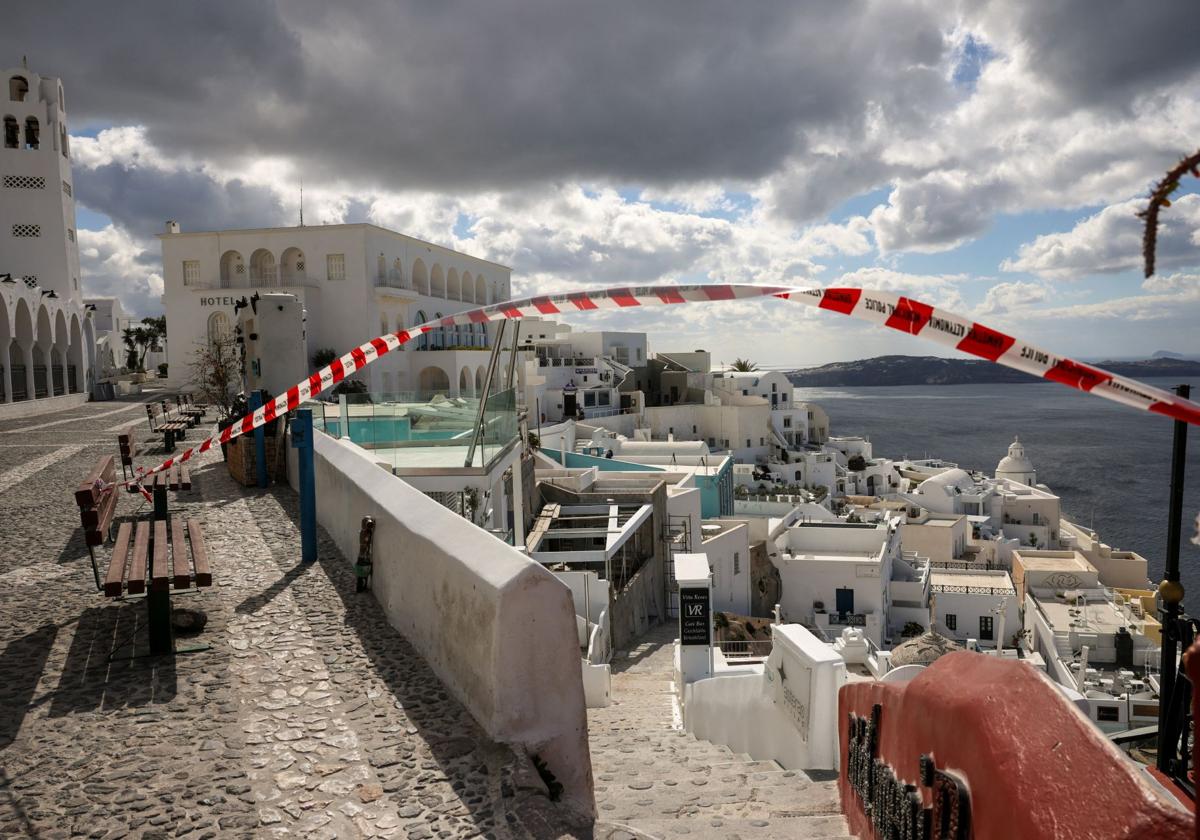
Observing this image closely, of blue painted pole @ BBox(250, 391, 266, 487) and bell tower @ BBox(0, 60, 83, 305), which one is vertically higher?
bell tower @ BBox(0, 60, 83, 305)

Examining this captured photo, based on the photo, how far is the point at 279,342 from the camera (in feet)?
45.0

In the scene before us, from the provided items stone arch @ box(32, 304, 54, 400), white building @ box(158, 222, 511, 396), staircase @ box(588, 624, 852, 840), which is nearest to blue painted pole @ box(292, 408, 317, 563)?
staircase @ box(588, 624, 852, 840)

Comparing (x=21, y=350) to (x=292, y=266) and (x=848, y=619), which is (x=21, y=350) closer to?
(x=292, y=266)

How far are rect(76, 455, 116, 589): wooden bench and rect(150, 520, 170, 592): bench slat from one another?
0.64m

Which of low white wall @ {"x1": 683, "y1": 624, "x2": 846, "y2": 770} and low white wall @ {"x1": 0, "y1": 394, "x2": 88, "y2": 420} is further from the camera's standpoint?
low white wall @ {"x1": 0, "y1": 394, "x2": 88, "y2": 420}

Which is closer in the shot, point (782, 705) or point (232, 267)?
point (782, 705)

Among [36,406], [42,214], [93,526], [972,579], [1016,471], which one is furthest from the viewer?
[1016,471]

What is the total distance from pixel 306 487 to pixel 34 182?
44.5 m

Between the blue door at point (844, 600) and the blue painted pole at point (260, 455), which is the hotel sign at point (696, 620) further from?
the blue door at point (844, 600)

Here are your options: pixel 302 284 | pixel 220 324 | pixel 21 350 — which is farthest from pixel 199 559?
pixel 220 324

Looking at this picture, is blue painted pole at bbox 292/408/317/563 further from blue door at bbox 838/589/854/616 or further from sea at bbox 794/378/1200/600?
blue door at bbox 838/589/854/616

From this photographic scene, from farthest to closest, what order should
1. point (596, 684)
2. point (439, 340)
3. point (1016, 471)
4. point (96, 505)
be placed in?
1. point (1016, 471)
2. point (439, 340)
3. point (596, 684)
4. point (96, 505)

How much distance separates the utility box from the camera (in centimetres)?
1366

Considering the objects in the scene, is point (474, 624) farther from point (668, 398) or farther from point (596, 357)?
point (668, 398)
